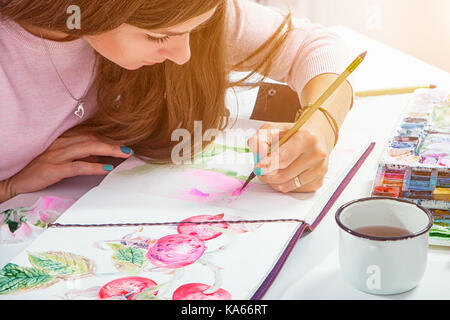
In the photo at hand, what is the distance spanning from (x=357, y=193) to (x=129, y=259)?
337mm

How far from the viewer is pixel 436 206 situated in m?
0.71

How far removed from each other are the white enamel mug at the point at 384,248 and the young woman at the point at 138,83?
0.49ft

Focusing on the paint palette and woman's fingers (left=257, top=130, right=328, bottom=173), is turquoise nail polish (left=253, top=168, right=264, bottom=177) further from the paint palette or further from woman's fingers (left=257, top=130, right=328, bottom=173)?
the paint palette

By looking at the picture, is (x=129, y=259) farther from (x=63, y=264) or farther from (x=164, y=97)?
(x=164, y=97)

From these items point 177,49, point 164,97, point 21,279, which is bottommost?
point 21,279

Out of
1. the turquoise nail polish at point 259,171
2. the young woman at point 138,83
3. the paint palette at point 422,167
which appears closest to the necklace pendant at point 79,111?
the young woman at point 138,83

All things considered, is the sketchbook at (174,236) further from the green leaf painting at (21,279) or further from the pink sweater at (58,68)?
the pink sweater at (58,68)

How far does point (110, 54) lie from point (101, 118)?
0.78ft

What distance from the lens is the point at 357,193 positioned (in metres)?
0.79

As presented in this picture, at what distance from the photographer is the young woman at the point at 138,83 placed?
2.48 ft

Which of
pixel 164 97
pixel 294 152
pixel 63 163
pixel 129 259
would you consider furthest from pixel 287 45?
pixel 129 259
